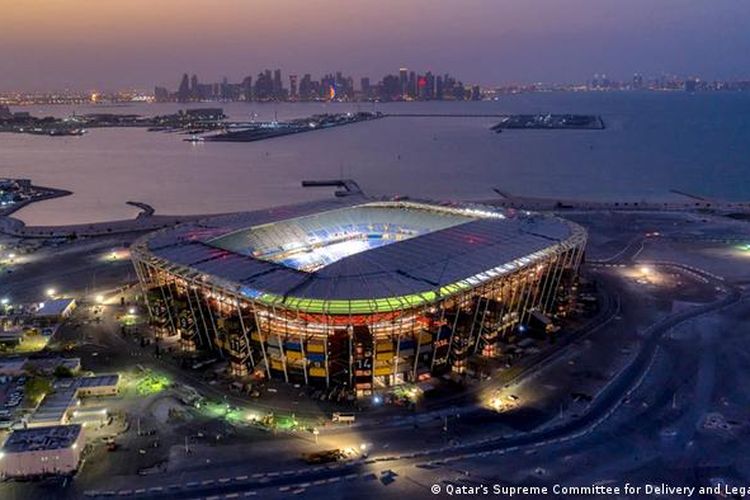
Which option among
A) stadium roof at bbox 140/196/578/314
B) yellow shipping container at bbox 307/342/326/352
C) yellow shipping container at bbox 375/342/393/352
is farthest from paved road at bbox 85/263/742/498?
stadium roof at bbox 140/196/578/314

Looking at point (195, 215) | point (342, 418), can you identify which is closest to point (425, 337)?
point (342, 418)

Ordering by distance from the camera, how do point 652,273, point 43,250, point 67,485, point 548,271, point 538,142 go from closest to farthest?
point 67,485 → point 548,271 → point 652,273 → point 43,250 → point 538,142

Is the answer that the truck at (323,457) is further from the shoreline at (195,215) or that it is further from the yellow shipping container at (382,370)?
the shoreline at (195,215)

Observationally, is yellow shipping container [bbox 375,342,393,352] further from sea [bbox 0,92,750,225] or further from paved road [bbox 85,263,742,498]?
sea [bbox 0,92,750,225]

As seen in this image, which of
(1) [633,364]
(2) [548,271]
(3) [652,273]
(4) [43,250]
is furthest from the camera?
(4) [43,250]

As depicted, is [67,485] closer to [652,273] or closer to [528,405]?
[528,405]

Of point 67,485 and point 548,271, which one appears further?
point 548,271

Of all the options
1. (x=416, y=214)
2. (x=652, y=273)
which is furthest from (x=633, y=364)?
(x=416, y=214)

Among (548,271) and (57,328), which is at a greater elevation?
(548,271)
